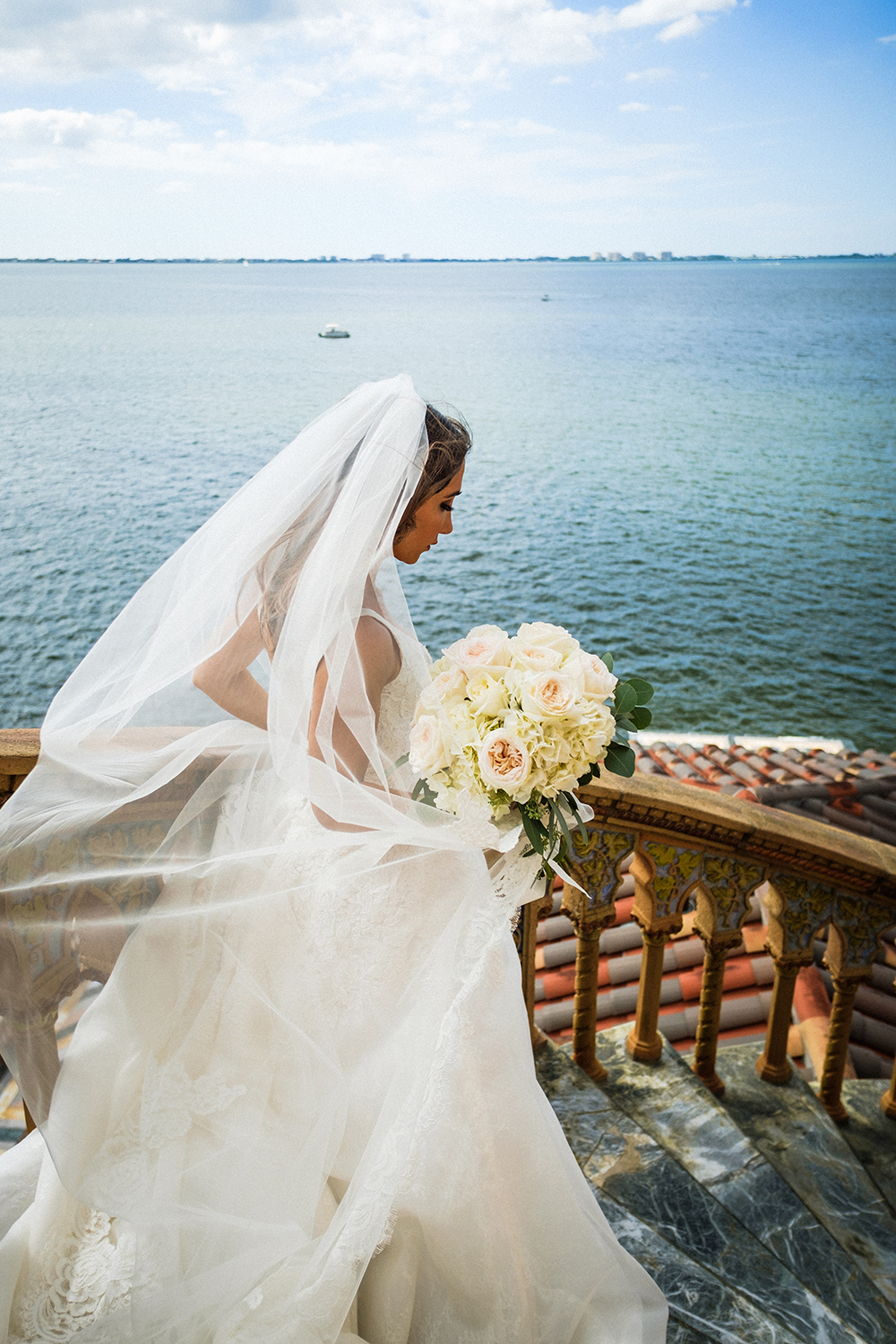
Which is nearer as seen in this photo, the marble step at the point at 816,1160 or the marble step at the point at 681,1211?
the marble step at the point at 681,1211

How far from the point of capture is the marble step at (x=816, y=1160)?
2.12 meters

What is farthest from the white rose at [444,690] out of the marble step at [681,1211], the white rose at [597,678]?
the marble step at [681,1211]

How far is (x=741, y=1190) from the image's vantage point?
7.18ft

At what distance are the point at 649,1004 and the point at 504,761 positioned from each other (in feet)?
4.17

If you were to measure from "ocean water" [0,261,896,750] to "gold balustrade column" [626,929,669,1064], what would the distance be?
1655 millimetres

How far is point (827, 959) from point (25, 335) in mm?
78125

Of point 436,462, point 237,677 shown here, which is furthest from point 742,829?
point 237,677

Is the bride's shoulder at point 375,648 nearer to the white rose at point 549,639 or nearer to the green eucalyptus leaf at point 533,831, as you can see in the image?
the white rose at point 549,639

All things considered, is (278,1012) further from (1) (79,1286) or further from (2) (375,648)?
(2) (375,648)

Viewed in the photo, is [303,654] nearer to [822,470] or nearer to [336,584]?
[336,584]

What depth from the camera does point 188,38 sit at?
230ft

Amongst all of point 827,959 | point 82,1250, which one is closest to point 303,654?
point 82,1250

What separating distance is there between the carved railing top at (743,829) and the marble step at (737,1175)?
703 mm

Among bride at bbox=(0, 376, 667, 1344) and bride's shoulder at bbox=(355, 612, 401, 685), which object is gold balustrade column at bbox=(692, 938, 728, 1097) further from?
bride's shoulder at bbox=(355, 612, 401, 685)
